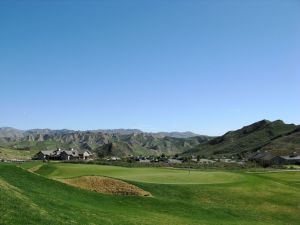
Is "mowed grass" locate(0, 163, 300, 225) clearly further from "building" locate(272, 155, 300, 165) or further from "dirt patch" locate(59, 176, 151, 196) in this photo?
"building" locate(272, 155, 300, 165)

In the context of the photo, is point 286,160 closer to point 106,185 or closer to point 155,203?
point 106,185

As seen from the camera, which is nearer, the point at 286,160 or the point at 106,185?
the point at 106,185

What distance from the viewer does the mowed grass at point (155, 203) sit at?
25.6 m

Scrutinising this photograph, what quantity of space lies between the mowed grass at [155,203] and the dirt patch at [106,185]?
2.09 meters

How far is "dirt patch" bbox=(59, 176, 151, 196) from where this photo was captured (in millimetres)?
44031

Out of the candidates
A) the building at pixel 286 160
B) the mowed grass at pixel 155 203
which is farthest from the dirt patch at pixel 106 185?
the building at pixel 286 160

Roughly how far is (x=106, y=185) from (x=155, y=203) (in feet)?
23.8

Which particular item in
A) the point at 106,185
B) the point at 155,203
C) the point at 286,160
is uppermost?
the point at 286,160

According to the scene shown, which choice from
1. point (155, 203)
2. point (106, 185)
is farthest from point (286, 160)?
point (155, 203)

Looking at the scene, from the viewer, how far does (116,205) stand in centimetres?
3809

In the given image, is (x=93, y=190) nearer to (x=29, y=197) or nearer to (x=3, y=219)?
(x=29, y=197)

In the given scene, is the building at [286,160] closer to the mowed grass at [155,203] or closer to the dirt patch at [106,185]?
the mowed grass at [155,203]

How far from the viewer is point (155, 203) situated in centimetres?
4072

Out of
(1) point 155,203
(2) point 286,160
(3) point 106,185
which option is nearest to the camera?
(1) point 155,203
